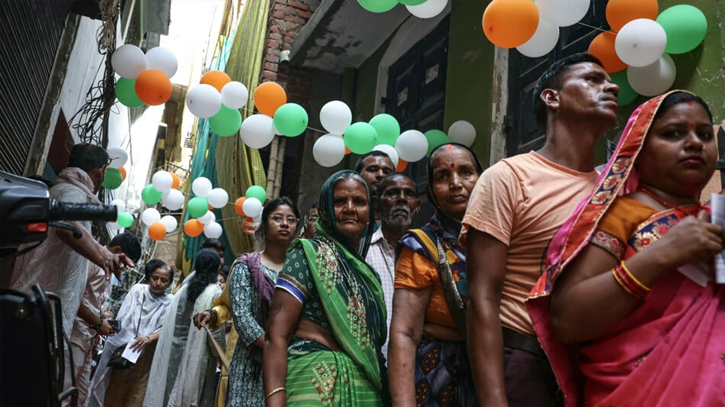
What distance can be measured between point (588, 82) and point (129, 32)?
864 cm

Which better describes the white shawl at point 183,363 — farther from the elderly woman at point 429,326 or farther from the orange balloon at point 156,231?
the orange balloon at point 156,231

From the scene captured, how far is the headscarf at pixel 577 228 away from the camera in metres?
1.58

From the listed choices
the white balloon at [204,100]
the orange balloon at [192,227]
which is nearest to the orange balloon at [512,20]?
the white balloon at [204,100]

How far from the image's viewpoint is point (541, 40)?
3816mm


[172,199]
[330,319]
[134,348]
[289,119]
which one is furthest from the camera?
[172,199]

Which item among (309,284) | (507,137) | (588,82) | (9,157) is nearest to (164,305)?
(9,157)

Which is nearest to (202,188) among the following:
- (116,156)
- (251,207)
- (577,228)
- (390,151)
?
(251,207)

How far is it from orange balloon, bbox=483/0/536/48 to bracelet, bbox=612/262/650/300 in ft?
7.56

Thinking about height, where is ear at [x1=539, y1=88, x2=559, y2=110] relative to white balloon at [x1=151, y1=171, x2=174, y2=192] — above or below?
below

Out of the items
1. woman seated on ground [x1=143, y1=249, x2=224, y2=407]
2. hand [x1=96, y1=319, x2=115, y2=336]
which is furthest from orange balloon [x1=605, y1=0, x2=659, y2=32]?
hand [x1=96, y1=319, x2=115, y2=336]

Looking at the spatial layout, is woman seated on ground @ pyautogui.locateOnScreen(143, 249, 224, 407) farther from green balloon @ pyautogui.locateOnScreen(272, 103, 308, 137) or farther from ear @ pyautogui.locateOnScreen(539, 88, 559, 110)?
ear @ pyautogui.locateOnScreen(539, 88, 559, 110)

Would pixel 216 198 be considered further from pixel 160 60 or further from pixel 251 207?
pixel 160 60

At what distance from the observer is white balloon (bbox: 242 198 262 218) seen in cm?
650

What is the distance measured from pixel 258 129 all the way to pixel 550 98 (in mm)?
3739
